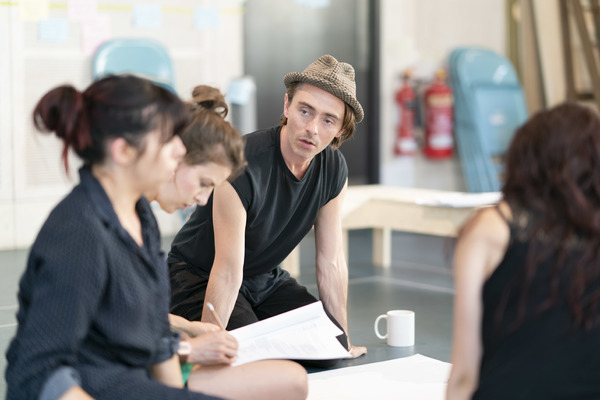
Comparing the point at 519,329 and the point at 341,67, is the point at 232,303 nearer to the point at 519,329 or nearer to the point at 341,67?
the point at 341,67

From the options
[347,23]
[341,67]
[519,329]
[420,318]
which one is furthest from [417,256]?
[519,329]

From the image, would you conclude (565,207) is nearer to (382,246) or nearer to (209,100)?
(209,100)

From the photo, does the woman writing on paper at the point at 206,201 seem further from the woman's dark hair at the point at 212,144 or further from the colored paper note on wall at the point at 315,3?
the colored paper note on wall at the point at 315,3

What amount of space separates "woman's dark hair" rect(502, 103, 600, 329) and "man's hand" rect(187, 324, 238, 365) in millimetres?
729

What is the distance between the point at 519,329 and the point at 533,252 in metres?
0.12

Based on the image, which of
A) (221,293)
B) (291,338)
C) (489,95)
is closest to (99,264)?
(291,338)

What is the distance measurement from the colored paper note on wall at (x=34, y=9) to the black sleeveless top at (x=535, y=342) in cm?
405

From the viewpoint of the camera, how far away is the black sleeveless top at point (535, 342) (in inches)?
49.1

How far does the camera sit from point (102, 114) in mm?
1372

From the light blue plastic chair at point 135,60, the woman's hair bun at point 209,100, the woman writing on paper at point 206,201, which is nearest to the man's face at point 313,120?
the woman's hair bun at point 209,100

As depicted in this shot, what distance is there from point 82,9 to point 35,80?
1.64ft

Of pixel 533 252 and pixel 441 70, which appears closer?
pixel 533 252

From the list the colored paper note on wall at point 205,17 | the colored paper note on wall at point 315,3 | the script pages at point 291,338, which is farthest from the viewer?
the colored paper note on wall at point 315,3

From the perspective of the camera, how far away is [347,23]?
602 cm
